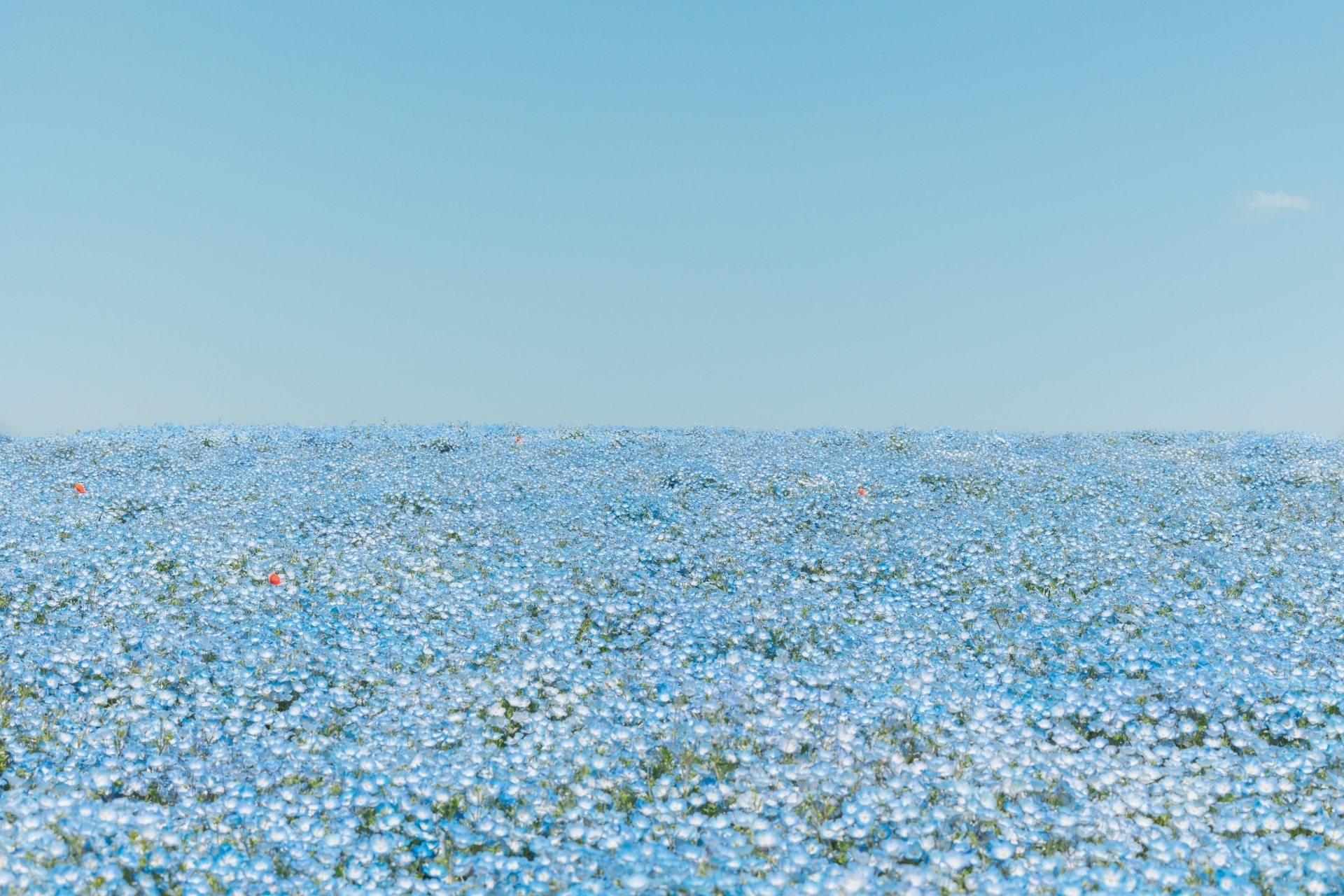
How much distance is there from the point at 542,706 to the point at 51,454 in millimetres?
15770

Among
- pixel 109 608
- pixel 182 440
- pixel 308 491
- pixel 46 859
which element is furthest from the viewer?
pixel 182 440

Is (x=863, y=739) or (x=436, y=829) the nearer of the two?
(x=436, y=829)

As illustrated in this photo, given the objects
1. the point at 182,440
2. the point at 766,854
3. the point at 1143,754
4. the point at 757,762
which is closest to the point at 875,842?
the point at 766,854

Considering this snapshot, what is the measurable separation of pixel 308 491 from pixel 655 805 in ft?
34.9

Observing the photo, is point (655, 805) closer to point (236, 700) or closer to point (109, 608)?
point (236, 700)

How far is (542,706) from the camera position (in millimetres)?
8219

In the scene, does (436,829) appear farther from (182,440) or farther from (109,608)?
(182,440)

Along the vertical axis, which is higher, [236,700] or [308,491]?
[308,491]

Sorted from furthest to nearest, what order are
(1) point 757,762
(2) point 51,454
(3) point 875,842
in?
(2) point 51,454 < (1) point 757,762 < (3) point 875,842

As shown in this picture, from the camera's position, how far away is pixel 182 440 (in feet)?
67.1

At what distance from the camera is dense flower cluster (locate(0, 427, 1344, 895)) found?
596 centimetres

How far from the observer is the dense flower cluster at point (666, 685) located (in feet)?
19.6

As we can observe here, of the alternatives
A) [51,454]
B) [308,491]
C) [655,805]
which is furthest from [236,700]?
[51,454]

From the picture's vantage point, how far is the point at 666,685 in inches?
338
